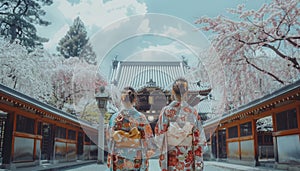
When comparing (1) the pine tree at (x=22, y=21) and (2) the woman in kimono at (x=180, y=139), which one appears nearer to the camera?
(2) the woman in kimono at (x=180, y=139)

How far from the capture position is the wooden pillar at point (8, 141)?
7.82 metres

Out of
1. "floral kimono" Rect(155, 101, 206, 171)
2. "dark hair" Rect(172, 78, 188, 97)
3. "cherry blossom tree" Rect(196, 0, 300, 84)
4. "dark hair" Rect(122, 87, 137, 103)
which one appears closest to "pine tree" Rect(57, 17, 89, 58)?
"cherry blossom tree" Rect(196, 0, 300, 84)

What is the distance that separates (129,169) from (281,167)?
6.53 m

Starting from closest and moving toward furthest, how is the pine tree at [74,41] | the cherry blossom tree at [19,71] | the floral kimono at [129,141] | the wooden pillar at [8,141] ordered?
the floral kimono at [129,141] < the wooden pillar at [8,141] < the cherry blossom tree at [19,71] < the pine tree at [74,41]

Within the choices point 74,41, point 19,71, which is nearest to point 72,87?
point 19,71

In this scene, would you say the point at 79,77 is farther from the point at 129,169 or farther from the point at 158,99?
the point at 129,169

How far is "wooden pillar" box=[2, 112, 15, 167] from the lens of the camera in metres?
7.82

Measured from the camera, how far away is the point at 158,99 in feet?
63.3

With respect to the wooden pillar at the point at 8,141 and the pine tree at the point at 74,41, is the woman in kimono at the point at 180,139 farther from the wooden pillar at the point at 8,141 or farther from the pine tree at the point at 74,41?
the pine tree at the point at 74,41

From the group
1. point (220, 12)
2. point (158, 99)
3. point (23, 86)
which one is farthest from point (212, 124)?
point (23, 86)

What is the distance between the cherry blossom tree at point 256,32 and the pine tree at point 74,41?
22186 millimetres

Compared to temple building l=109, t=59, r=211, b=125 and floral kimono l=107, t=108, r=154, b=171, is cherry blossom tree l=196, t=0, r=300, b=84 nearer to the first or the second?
floral kimono l=107, t=108, r=154, b=171

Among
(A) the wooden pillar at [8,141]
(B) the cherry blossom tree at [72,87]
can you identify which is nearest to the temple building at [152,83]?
(B) the cherry blossom tree at [72,87]

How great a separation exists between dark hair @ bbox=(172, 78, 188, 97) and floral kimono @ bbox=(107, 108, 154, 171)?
540mm
